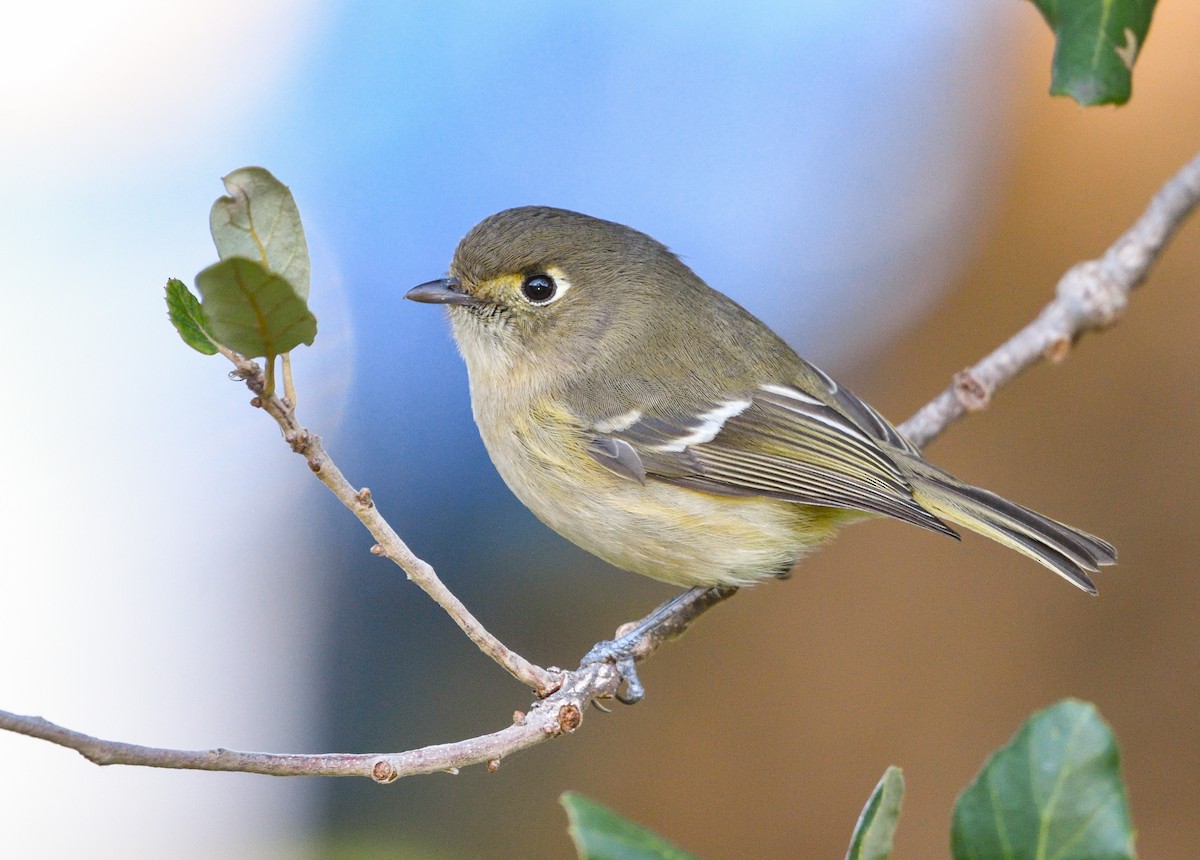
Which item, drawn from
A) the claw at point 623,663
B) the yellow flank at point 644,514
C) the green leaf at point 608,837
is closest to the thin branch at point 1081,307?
the yellow flank at point 644,514

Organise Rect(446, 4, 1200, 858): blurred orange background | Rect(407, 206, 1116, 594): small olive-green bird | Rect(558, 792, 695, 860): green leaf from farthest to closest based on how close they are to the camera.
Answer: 1. Rect(446, 4, 1200, 858): blurred orange background
2. Rect(407, 206, 1116, 594): small olive-green bird
3. Rect(558, 792, 695, 860): green leaf

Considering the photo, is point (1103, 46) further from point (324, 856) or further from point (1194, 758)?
point (1194, 758)

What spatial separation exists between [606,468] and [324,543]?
187 cm

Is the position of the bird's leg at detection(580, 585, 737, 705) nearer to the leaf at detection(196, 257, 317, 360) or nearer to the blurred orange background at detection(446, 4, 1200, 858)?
the leaf at detection(196, 257, 317, 360)

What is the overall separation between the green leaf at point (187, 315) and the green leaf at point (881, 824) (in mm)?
728

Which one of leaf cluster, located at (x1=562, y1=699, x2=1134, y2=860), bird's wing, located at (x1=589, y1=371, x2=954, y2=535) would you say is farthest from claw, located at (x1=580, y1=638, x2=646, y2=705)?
leaf cluster, located at (x1=562, y1=699, x2=1134, y2=860)

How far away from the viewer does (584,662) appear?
1705mm

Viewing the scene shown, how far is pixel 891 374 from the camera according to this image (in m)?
3.50

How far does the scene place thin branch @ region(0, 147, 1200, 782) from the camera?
2.99ft

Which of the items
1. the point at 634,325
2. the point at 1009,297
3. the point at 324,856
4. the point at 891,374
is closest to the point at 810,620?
the point at 891,374

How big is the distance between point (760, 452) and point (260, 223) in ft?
4.06

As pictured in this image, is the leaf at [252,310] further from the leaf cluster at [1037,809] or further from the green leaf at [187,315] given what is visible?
the leaf cluster at [1037,809]

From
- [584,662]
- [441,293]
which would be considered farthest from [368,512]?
[441,293]

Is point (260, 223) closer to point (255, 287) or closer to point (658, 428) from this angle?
point (255, 287)
